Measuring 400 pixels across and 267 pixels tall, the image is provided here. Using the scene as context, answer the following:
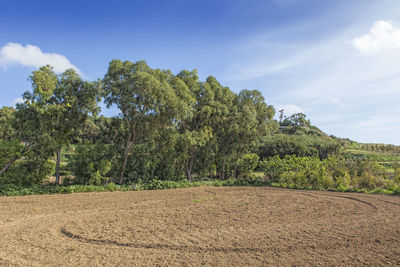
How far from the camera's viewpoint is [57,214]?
29.2 feet

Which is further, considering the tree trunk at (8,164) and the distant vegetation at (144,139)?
the distant vegetation at (144,139)

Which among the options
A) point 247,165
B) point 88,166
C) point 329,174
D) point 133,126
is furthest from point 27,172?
point 329,174

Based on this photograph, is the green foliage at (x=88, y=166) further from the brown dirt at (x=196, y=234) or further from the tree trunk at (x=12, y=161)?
the brown dirt at (x=196, y=234)

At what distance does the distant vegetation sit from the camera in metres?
13.7

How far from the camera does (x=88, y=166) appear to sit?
1494 centimetres

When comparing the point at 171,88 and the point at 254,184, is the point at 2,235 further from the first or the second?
the point at 254,184

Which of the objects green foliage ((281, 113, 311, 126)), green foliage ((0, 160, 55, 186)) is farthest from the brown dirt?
green foliage ((281, 113, 311, 126))

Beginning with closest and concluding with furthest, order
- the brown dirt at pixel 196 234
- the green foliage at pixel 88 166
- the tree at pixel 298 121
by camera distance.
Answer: the brown dirt at pixel 196 234 < the green foliage at pixel 88 166 < the tree at pixel 298 121

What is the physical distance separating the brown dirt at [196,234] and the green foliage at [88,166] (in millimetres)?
4093

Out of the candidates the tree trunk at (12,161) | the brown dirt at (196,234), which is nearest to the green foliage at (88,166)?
the tree trunk at (12,161)

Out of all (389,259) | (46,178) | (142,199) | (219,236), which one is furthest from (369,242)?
(46,178)

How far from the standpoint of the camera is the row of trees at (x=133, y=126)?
13.6 m

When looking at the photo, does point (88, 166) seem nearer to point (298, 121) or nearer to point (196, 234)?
point (196, 234)

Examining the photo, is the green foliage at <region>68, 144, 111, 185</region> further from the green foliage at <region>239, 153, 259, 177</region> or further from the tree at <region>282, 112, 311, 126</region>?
the tree at <region>282, 112, 311, 126</region>
